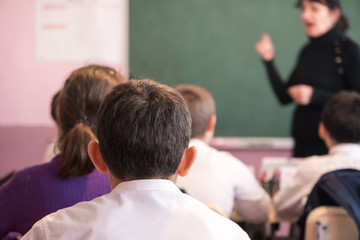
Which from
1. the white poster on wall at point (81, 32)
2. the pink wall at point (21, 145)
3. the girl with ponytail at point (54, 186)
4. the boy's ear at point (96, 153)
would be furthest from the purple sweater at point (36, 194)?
the pink wall at point (21, 145)

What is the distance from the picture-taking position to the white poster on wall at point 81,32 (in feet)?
12.5

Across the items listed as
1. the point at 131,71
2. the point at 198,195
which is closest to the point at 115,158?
the point at 198,195

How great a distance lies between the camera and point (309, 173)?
2.41 meters

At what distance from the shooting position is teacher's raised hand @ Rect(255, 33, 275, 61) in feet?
12.3

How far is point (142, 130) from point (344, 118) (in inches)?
69.1

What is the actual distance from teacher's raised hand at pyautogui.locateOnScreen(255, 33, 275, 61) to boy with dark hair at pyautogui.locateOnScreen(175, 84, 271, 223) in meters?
1.41

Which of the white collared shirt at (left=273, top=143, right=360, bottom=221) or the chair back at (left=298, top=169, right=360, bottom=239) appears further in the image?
the white collared shirt at (left=273, top=143, right=360, bottom=221)

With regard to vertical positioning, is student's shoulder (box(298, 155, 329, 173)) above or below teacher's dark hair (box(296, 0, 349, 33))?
below

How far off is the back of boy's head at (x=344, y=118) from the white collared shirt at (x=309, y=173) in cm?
5

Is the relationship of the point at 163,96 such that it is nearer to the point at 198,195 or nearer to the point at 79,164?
the point at 79,164

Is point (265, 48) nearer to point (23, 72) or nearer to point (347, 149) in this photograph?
point (347, 149)

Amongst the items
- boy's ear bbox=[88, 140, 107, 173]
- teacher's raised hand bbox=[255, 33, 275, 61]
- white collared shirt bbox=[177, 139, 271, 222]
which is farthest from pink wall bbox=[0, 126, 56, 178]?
boy's ear bbox=[88, 140, 107, 173]

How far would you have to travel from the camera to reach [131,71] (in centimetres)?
375

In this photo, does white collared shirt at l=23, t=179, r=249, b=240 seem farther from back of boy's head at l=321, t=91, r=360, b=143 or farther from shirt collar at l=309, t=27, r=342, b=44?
shirt collar at l=309, t=27, r=342, b=44
